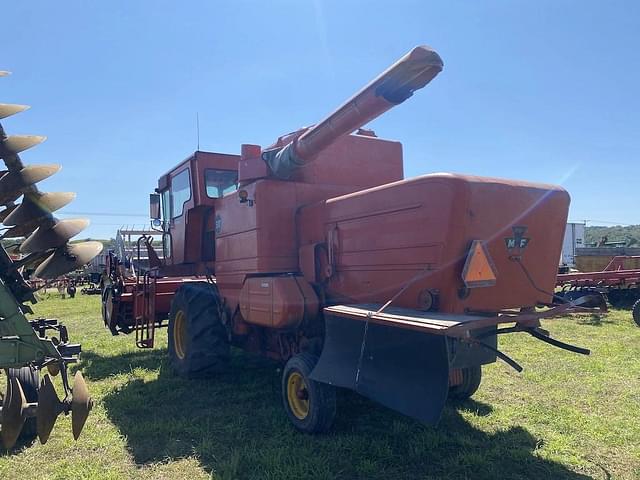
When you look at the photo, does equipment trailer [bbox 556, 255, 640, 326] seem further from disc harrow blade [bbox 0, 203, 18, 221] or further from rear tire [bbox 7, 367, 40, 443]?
disc harrow blade [bbox 0, 203, 18, 221]

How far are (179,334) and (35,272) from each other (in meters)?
2.92

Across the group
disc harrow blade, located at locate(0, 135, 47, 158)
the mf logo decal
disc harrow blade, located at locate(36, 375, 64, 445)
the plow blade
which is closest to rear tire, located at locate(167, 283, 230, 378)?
the plow blade

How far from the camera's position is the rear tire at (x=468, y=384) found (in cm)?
505

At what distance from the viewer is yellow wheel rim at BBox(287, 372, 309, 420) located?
4.48 m

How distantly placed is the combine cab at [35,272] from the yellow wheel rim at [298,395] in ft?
5.64

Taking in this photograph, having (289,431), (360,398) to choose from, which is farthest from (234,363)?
(289,431)

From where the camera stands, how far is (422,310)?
379 centimetres

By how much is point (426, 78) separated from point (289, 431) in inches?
121

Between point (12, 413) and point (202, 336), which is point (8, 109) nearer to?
point (12, 413)

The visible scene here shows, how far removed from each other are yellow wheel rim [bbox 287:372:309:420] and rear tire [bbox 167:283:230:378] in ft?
5.18

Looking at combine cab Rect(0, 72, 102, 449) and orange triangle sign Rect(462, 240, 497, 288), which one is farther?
orange triangle sign Rect(462, 240, 497, 288)

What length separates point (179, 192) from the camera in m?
7.21

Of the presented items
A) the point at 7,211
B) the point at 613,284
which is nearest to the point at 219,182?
the point at 7,211

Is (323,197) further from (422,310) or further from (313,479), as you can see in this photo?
(313,479)
